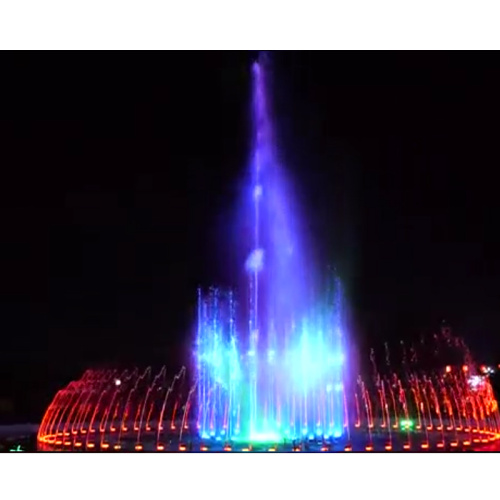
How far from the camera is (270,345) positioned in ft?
32.5

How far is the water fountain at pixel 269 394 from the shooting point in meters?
8.73

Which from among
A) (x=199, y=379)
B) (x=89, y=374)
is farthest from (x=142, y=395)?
(x=199, y=379)

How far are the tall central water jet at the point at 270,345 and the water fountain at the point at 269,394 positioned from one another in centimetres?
2

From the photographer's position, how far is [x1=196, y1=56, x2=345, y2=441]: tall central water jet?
30.6 ft

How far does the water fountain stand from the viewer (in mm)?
8734

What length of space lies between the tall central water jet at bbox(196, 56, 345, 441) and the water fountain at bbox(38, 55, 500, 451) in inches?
0.6

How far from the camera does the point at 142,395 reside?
44.9ft

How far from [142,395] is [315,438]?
19.6 ft

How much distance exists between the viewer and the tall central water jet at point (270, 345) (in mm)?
9312

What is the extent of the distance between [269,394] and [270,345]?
81 centimetres

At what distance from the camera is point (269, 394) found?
30.5 ft
